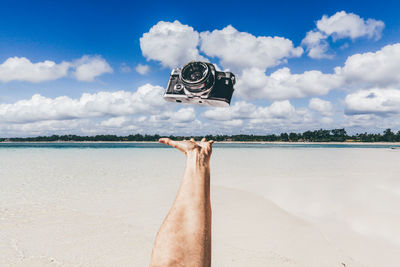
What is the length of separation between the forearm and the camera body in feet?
4.76

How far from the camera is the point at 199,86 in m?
2.39

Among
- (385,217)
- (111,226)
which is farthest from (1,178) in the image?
(385,217)

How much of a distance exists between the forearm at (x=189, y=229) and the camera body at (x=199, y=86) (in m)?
1.45

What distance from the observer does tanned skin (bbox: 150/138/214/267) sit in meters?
0.86

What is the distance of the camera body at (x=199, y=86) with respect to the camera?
2385 millimetres

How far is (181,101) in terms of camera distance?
2.51 meters

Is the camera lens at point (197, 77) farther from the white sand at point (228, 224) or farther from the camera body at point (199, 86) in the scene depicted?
the white sand at point (228, 224)

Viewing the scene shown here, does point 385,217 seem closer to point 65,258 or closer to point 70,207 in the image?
point 65,258

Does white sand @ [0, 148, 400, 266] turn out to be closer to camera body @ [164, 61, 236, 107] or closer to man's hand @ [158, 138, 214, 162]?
camera body @ [164, 61, 236, 107]

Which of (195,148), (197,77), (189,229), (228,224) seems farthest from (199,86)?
(228,224)

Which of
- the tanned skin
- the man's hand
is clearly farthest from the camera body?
the tanned skin

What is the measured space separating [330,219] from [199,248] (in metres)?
3.79

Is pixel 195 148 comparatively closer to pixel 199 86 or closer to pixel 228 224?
pixel 199 86

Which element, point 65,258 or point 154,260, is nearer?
point 154,260
